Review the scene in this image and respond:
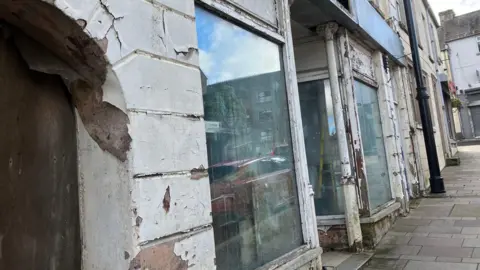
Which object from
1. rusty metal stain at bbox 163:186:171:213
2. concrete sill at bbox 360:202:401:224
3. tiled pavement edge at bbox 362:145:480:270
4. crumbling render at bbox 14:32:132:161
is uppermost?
crumbling render at bbox 14:32:132:161

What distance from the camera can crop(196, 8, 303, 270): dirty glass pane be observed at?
Result: 2.88 meters

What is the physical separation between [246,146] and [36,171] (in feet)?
5.95

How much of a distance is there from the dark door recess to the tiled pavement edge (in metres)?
3.94

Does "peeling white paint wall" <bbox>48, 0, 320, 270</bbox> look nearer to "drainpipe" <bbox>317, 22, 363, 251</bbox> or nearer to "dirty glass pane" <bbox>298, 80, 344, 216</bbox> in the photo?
"drainpipe" <bbox>317, 22, 363, 251</bbox>

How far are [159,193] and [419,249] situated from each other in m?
4.57

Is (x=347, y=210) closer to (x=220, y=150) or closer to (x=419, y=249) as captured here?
(x=419, y=249)

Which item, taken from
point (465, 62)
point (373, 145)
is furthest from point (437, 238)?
point (465, 62)

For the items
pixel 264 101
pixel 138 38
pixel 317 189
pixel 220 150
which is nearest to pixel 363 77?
pixel 317 189

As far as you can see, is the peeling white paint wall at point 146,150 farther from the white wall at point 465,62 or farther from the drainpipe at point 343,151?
the white wall at point 465,62

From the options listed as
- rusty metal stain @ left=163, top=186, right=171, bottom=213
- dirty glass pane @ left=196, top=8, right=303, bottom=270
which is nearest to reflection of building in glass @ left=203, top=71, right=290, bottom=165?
dirty glass pane @ left=196, top=8, right=303, bottom=270

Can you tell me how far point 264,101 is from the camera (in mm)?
3717

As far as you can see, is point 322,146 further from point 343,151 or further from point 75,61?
point 75,61

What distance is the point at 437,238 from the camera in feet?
18.4

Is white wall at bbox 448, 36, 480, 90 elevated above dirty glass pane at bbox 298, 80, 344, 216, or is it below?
above
